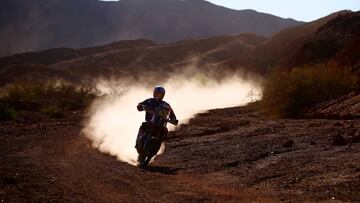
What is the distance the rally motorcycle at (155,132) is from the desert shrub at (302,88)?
46.1 feet

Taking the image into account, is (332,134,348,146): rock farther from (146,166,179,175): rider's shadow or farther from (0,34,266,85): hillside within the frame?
(0,34,266,85): hillside

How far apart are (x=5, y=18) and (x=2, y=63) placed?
63172 millimetres

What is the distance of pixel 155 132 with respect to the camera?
15.0 metres

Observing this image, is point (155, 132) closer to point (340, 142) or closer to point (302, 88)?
point (340, 142)

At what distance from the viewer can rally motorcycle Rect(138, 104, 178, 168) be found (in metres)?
14.7

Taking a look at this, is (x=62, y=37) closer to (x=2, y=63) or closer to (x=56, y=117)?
(x=2, y=63)

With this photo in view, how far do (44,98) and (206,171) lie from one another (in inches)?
1657

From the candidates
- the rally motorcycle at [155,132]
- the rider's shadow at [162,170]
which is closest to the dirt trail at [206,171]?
the rider's shadow at [162,170]

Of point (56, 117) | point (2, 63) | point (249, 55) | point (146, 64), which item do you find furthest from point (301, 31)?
point (56, 117)

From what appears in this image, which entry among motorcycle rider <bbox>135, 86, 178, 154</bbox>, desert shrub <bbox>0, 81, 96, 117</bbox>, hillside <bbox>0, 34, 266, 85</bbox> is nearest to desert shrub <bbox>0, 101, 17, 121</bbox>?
desert shrub <bbox>0, 81, 96, 117</bbox>

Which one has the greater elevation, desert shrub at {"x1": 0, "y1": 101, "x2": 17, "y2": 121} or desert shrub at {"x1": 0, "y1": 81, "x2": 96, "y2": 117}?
desert shrub at {"x1": 0, "y1": 81, "x2": 96, "y2": 117}

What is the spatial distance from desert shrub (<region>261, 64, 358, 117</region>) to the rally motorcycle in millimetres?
14044

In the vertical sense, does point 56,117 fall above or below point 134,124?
above

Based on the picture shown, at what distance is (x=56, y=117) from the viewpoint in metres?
37.2
